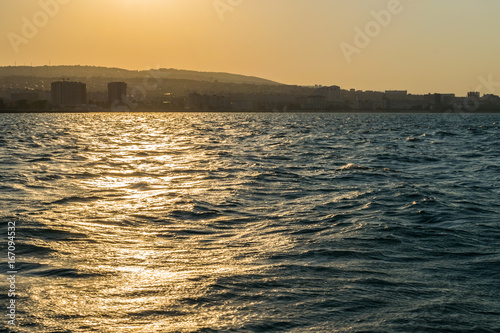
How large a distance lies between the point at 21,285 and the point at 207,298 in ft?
8.37

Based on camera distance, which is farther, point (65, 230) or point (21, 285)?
point (65, 230)

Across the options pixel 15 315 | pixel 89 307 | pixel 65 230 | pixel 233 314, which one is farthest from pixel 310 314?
pixel 65 230

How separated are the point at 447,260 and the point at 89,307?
5687mm

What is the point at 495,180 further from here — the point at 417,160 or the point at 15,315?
the point at 15,315

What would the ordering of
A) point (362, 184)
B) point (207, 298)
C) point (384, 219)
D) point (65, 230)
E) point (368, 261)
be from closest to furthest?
point (207, 298) < point (368, 261) < point (65, 230) < point (384, 219) < point (362, 184)

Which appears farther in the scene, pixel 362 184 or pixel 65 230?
pixel 362 184

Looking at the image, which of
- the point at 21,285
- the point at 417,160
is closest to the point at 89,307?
the point at 21,285

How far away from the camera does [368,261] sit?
957cm

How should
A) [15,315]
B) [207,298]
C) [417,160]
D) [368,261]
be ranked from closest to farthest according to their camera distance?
[15,315] → [207,298] → [368,261] → [417,160]

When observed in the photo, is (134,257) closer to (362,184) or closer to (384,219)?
(384,219)

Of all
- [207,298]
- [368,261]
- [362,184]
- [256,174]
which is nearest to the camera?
[207,298]

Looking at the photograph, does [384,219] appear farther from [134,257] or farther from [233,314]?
[233,314]

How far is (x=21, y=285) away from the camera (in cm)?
802

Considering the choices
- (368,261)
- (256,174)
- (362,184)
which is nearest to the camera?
(368,261)
